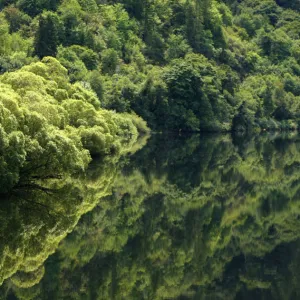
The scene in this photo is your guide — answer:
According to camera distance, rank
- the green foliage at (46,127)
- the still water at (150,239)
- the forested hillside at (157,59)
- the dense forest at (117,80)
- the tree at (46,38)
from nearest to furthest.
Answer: the still water at (150,239), the green foliage at (46,127), the dense forest at (117,80), the tree at (46,38), the forested hillside at (157,59)

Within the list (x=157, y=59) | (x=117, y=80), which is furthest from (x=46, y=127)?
(x=157, y=59)

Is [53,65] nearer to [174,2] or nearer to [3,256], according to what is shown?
[3,256]

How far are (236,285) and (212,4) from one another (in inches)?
7358

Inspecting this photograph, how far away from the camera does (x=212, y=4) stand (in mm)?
199875

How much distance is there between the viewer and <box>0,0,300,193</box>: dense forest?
134 ft

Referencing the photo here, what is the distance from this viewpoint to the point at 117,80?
12975cm

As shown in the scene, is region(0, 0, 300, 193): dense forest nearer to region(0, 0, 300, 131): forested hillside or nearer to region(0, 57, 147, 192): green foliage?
region(0, 57, 147, 192): green foliage

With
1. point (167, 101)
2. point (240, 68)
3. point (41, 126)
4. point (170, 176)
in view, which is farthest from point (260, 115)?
point (41, 126)

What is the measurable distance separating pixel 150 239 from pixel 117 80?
339 feet

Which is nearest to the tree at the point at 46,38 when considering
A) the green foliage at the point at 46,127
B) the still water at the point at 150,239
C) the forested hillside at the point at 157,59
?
the forested hillside at the point at 157,59

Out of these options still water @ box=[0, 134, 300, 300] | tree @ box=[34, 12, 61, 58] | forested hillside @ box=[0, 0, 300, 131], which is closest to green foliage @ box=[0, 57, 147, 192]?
still water @ box=[0, 134, 300, 300]

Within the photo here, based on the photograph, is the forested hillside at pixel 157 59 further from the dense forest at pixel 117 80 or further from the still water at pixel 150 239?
the still water at pixel 150 239

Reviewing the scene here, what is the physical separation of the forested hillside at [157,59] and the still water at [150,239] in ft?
175

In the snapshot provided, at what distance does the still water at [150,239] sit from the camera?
21453mm
